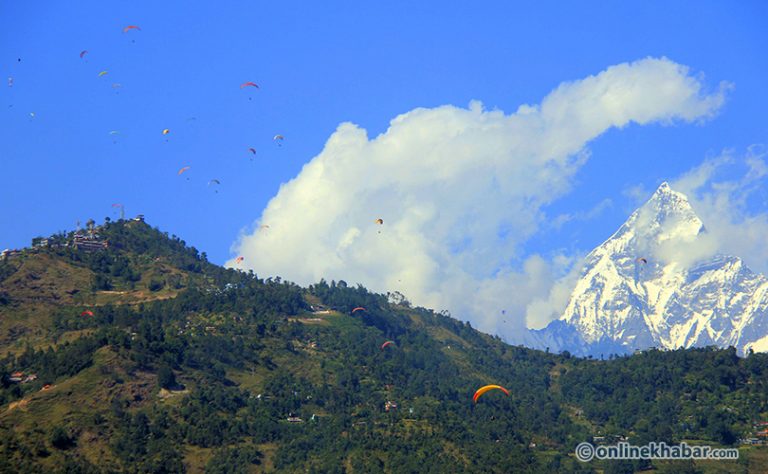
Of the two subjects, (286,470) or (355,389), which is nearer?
(286,470)

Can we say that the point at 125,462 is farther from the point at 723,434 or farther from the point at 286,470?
the point at 723,434

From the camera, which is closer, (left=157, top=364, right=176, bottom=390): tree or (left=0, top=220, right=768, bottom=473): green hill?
(left=0, top=220, right=768, bottom=473): green hill

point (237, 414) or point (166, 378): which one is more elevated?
point (166, 378)

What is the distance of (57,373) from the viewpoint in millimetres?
161375

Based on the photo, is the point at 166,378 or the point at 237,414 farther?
the point at 166,378

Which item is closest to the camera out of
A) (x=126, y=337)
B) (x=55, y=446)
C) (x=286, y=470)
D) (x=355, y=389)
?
(x=55, y=446)

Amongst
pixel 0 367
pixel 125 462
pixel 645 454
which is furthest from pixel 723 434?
pixel 0 367

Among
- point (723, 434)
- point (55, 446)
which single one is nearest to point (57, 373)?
point (55, 446)

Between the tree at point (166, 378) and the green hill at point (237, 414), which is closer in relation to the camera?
the green hill at point (237, 414)

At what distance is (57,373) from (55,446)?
24.6m

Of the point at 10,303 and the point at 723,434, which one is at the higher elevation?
A: the point at 10,303

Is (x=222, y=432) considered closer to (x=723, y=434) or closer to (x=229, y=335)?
(x=229, y=335)

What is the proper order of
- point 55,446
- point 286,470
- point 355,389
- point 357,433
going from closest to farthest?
1. point 55,446
2. point 286,470
3. point 357,433
4. point 355,389

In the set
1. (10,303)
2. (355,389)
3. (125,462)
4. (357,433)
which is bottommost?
(125,462)
